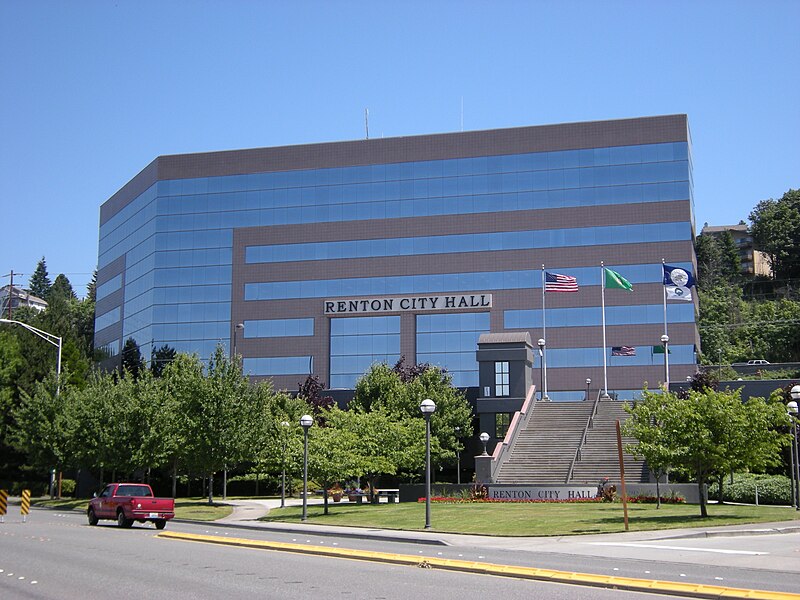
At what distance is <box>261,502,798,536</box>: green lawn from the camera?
27.6m

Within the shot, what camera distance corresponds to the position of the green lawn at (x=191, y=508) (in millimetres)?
39562

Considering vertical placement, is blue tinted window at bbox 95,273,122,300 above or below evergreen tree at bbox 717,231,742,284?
below

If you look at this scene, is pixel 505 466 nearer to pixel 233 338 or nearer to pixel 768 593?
pixel 768 593

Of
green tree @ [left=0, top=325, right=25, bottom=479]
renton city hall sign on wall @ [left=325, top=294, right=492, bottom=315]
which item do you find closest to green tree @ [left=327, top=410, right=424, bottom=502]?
renton city hall sign on wall @ [left=325, top=294, right=492, bottom=315]

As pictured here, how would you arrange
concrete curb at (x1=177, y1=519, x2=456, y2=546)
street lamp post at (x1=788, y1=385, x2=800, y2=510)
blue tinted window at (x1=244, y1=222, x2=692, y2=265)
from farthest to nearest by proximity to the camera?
blue tinted window at (x1=244, y1=222, x2=692, y2=265)
street lamp post at (x1=788, y1=385, x2=800, y2=510)
concrete curb at (x1=177, y1=519, x2=456, y2=546)

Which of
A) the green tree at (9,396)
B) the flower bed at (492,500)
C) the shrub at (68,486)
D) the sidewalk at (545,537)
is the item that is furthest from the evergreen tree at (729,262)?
the sidewalk at (545,537)

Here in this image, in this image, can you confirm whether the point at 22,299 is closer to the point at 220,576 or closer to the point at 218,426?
the point at 218,426

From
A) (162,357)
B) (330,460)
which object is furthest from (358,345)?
(330,460)

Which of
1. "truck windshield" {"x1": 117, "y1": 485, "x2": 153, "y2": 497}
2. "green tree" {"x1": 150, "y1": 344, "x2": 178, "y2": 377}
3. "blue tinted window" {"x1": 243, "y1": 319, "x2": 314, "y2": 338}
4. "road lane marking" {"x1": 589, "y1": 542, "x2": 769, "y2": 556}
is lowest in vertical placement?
"road lane marking" {"x1": 589, "y1": 542, "x2": 769, "y2": 556}

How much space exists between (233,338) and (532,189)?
1159 inches

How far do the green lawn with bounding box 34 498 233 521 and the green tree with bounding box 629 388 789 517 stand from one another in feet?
62.6

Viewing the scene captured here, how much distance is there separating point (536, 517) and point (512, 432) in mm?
17962

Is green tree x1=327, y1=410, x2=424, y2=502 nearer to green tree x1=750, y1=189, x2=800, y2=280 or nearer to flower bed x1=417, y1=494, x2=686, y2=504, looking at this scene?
flower bed x1=417, y1=494, x2=686, y2=504

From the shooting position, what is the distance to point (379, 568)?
18359mm
